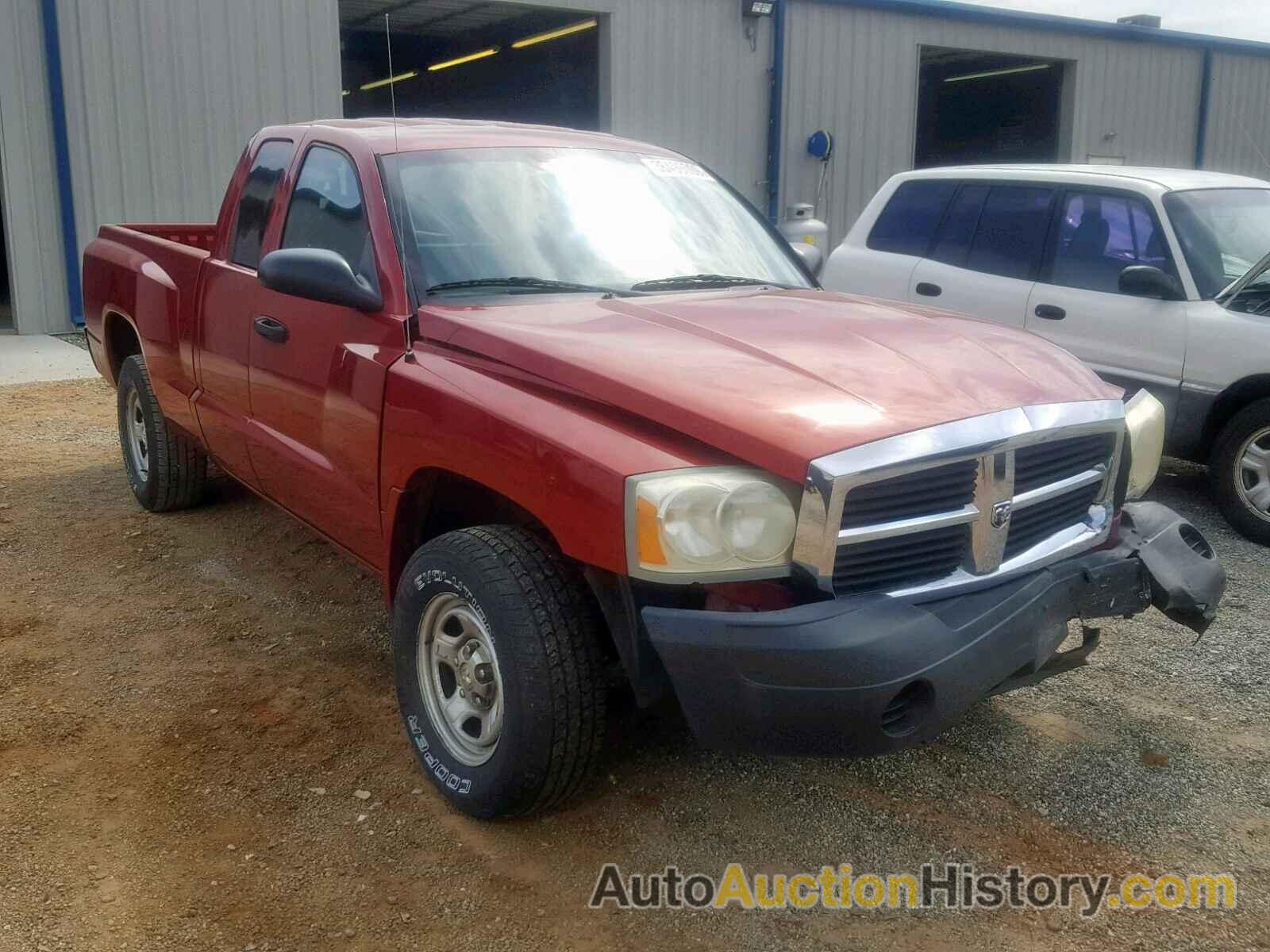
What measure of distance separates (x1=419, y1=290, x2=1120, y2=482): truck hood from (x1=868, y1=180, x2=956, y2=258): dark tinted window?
3.90 meters

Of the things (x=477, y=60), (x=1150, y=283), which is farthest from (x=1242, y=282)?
(x=477, y=60)

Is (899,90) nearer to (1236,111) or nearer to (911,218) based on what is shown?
(1236,111)

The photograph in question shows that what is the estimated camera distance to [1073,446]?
3.19 m

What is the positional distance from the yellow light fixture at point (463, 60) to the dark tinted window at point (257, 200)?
17.7 m

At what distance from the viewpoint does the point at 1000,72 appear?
2098cm

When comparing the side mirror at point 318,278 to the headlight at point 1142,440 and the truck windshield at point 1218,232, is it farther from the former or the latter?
the truck windshield at point 1218,232

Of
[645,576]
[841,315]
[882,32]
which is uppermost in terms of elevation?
[882,32]

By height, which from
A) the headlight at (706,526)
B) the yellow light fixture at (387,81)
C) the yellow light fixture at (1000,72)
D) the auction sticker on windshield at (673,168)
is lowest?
the headlight at (706,526)

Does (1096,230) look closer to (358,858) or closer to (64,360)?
(358,858)

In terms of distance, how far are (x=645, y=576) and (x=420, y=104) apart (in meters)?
25.8

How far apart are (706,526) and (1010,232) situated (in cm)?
507

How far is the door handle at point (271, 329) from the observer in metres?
4.05

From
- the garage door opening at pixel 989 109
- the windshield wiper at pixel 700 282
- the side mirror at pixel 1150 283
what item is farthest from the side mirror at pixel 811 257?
the garage door opening at pixel 989 109

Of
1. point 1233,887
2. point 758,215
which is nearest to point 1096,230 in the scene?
point 758,215
